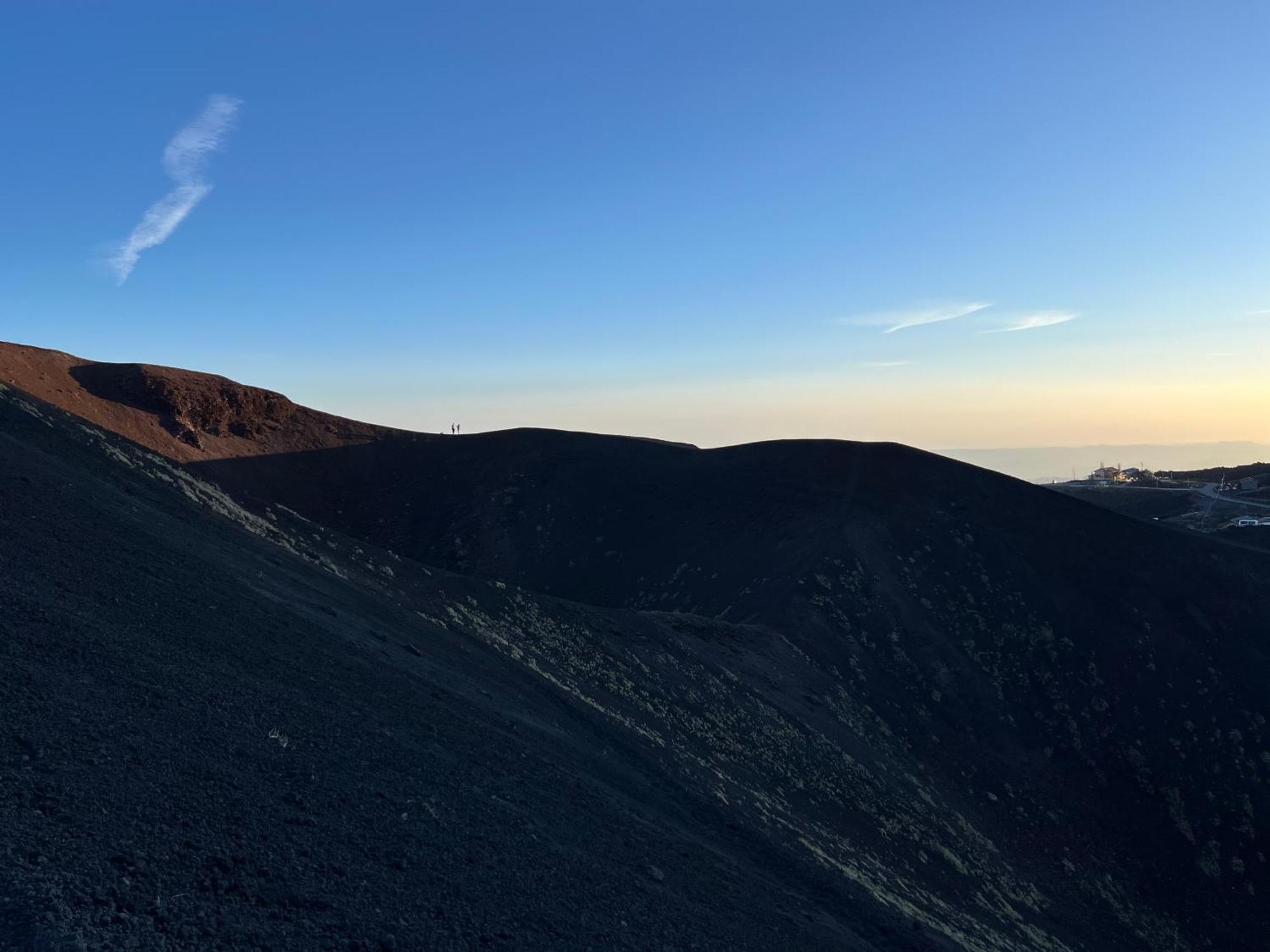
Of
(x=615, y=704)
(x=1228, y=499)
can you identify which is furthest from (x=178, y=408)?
(x=1228, y=499)

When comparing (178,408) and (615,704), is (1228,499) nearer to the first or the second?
(615,704)

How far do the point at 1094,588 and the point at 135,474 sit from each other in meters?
40.9

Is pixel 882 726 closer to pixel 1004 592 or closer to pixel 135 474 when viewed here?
pixel 1004 592

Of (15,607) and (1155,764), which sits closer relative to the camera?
(15,607)

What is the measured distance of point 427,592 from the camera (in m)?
23.3

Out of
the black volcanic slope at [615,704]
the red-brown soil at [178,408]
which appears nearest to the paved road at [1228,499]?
the black volcanic slope at [615,704]

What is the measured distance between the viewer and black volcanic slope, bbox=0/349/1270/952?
320 inches

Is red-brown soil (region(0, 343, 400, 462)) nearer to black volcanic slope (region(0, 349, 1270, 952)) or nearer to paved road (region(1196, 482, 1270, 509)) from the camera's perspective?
black volcanic slope (region(0, 349, 1270, 952))

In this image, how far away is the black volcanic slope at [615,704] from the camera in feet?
26.7

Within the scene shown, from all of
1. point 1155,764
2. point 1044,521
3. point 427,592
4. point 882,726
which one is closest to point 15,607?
point 427,592

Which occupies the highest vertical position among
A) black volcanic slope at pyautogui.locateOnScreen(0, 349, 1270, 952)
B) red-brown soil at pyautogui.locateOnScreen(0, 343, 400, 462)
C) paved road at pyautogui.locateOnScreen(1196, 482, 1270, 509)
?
red-brown soil at pyautogui.locateOnScreen(0, 343, 400, 462)

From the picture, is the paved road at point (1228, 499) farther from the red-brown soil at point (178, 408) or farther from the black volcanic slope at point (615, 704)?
the red-brown soil at point (178, 408)

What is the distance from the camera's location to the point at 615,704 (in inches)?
Answer: 818

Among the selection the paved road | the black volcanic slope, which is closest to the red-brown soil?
the black volcanic slope
